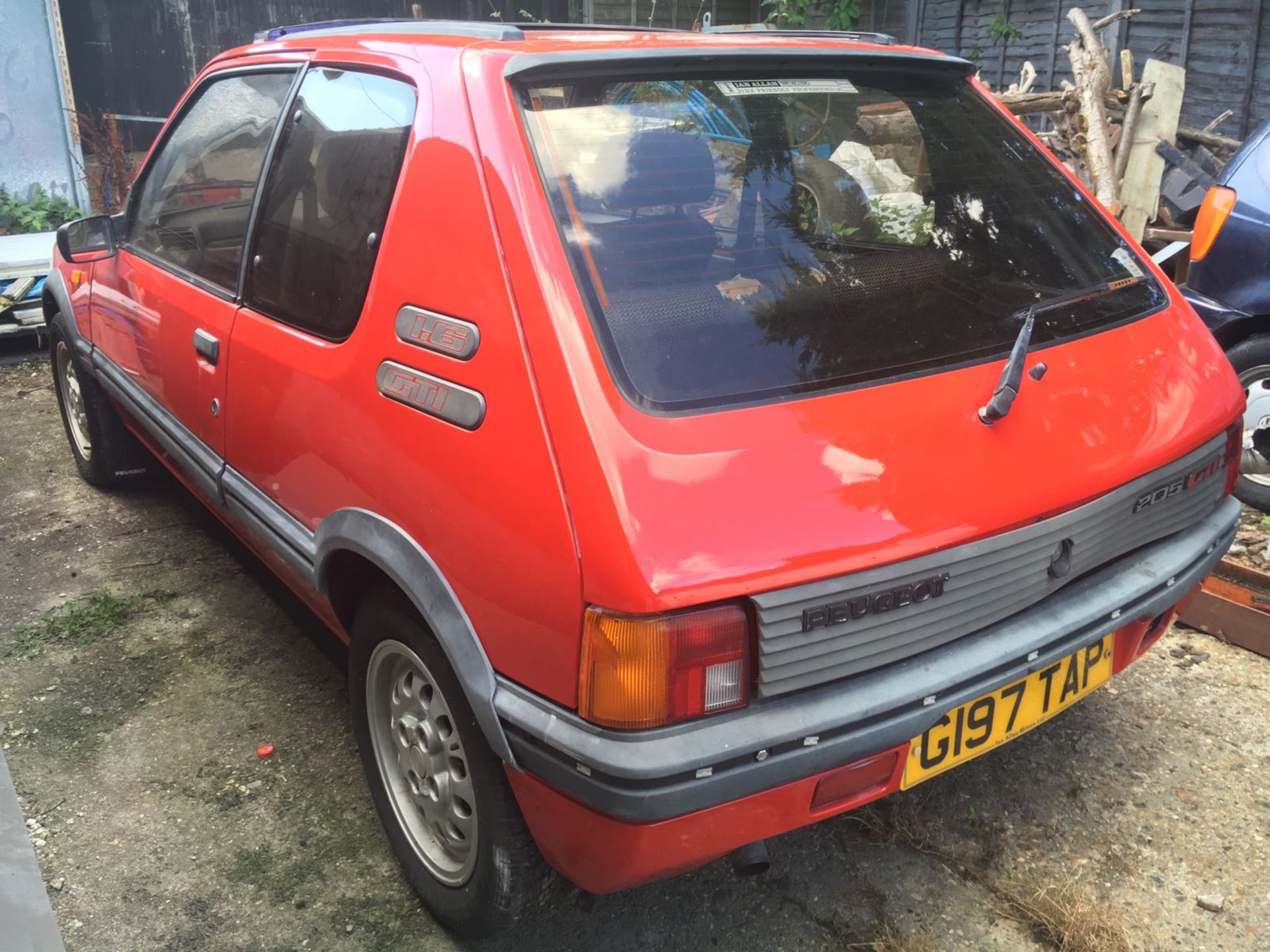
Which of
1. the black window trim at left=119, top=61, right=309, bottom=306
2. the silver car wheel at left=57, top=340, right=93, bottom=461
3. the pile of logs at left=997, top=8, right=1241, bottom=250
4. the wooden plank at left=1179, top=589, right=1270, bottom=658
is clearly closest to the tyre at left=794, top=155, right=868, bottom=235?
the black window trim at left=119, top=61, right=309, bottom=306

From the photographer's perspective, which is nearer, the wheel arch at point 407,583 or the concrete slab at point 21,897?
the concrete slab at point 21,897

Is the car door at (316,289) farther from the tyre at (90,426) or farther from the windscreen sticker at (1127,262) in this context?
the tyre at (90,426)

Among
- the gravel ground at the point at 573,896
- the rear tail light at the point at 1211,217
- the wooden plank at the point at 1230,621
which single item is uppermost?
the rear tail light at the point at 1211,217

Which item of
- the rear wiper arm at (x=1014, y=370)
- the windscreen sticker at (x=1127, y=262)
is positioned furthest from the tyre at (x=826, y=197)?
the windscreen sticker at (x=1127, y=262)

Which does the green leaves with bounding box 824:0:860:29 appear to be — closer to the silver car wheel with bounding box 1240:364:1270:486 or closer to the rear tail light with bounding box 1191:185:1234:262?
the rear tail light with bounding box 1191:185:1234:262

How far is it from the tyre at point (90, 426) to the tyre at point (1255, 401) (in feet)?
14.6

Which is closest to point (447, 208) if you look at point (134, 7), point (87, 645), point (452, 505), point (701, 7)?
point (452, 505)

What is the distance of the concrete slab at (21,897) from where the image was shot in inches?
44.5

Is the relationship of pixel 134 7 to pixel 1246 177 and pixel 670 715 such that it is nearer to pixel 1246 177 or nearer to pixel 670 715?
pixel 1246 177

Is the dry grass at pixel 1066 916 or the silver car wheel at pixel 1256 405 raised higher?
the silver car wheel at pixel 1256 405

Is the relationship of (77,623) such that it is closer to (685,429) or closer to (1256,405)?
(685,429)

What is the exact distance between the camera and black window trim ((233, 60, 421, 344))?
213 centimetres

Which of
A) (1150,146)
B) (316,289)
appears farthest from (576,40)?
(1150,146)

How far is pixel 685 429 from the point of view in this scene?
1732 millimetres
